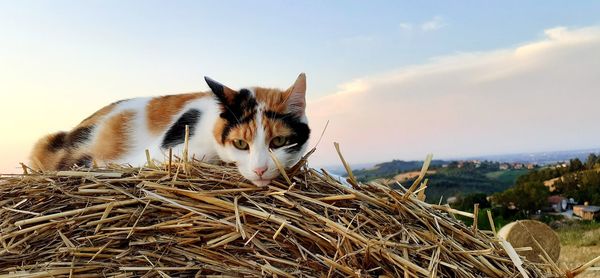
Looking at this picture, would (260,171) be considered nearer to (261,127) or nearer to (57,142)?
(261,127)

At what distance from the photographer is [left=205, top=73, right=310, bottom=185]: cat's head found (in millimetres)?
2402

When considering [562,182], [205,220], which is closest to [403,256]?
[205,220]

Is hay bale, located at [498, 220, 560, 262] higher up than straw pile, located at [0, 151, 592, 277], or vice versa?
straw pile, located at [0, 151, 592, 277]

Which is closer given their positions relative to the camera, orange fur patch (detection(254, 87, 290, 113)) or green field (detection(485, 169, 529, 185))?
orange fur patch (detection(254, 87, 290, 113))

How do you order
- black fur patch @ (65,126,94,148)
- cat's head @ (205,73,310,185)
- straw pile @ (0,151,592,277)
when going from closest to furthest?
straw pile @ (0,151,592,277) < cat's head @ (205,73,310,185) < black fur patch @ (65,126,94,148)

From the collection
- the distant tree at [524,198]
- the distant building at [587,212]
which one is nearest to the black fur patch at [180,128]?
the distant tree at [524,198]

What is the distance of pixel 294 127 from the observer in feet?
8.41

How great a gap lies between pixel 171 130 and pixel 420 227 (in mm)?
1386

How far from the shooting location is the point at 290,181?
2352mm

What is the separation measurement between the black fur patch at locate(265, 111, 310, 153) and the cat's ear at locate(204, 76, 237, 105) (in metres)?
0.18

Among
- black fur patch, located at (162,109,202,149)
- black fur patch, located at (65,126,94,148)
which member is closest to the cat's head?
black fur patch, located at (162,109,202,149)

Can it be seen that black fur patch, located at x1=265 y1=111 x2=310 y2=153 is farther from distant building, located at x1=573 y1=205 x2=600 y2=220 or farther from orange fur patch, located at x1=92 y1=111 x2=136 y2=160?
distant building, located at x1=573 y1=205 x2=600 y2=220

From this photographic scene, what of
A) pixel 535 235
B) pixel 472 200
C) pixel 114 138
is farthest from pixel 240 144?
pixel 472 200

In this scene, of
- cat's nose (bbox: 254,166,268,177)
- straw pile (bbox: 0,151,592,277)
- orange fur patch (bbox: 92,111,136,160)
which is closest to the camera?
straw pile (bbox: 0,151,592,277)
